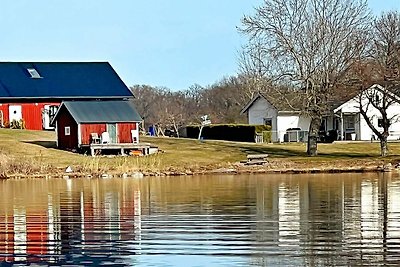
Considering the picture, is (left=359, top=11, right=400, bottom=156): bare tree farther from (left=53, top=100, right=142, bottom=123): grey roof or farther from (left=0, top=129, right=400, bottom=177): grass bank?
(left=53, top=100, right=142, bottom=123): grey roof

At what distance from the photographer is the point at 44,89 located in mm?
68750

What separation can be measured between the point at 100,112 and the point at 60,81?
15.2 metres

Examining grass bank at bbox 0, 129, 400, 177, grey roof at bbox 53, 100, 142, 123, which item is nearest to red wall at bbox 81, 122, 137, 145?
grey roof at bbox 53, 100, 142, 123

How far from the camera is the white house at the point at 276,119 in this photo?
232ft

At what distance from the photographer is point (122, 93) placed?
2736 inches

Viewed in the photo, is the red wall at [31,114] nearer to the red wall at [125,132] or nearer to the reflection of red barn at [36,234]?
the red wall at [125,132]

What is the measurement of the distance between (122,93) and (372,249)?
5494 cm

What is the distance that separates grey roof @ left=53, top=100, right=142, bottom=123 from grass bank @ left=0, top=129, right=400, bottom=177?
2.55 meters

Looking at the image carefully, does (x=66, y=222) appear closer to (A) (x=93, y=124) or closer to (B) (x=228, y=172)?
(B) (x=228, y=172)

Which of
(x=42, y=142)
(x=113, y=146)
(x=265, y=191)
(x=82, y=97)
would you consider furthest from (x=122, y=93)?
(x=265, y=191)

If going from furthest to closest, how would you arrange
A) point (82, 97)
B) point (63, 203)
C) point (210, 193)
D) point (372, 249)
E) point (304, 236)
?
point (82, 97), point (210, 193), point (63, 203), point (304, 236), point (372, 249)

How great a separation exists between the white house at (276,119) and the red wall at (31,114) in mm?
16920

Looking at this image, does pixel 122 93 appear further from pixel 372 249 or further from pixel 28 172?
pixel 372 249

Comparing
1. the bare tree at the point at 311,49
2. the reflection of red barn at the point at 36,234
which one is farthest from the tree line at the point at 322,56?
the reflection of red barn at the point at 36,234
